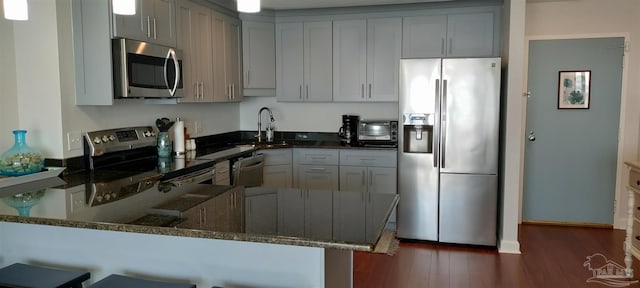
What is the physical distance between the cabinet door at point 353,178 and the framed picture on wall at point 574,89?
2187 mm

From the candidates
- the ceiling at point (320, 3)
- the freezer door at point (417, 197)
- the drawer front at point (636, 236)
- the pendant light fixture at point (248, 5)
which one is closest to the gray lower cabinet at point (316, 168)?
the freezer door at point (417, 197)

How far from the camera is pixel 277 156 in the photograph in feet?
15.8

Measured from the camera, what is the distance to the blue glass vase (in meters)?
2.75

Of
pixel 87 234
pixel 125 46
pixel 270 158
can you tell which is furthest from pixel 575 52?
pixel 87 234

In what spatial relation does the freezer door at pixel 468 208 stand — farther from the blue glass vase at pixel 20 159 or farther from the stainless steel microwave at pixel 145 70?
the blue glass vase at pixel 20 159

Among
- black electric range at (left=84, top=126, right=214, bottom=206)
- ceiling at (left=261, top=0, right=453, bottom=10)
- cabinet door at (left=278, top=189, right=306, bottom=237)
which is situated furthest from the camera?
ceiling at (left=261, top=0, right=453, bottom=10)

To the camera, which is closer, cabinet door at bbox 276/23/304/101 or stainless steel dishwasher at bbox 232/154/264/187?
stainless steel dishwasher at bbox 232/154/264/187

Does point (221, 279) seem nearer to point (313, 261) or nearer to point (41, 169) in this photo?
point (313, 261)

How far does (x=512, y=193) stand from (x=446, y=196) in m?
0.56

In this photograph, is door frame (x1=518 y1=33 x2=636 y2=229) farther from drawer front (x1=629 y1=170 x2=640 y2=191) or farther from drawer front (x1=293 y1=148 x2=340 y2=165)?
drawer front (x1=293 y1=148 x2=340 y2=165)

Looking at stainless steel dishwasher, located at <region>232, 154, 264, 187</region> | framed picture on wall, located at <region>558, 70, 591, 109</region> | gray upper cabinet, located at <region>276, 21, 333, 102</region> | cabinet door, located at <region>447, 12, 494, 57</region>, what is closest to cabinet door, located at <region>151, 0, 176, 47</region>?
stainless steel dishwasher, located at <region>232, 154, 264, 187</region>

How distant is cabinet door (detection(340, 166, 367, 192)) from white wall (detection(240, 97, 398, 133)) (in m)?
0.73

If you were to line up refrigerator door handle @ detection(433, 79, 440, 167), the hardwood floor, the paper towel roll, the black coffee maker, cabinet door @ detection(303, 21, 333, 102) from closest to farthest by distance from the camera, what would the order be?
the hardwood floor → the paper towel roll → refrigerator door handle @ detection(433, 79, 440, 167) → cabinet door @ detection(303, 21, 333, 102) → the black coffee maker

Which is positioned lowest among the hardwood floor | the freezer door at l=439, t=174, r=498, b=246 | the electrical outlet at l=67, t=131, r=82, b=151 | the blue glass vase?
the hardwood floor
